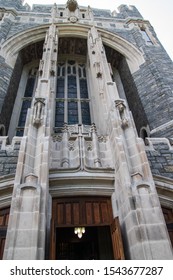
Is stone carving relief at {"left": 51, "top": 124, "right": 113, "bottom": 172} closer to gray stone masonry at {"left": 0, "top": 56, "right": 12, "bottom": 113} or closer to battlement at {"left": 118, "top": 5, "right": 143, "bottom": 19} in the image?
gray stone masonry at {"left": 0, "top": 56, "right": 12, "bottom": 113}

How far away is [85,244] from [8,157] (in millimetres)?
5160

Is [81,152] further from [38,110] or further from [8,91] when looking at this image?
[8,91]

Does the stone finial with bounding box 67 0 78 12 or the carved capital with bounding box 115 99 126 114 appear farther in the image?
the stone finial with bounding box 67 0 78 12

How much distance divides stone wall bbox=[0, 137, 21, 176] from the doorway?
2809 mm

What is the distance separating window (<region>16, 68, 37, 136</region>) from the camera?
29.6 feet

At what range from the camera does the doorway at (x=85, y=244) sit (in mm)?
6434

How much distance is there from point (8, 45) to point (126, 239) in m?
11.3

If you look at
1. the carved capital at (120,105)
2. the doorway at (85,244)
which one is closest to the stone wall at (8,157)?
the doorway at (85,244)

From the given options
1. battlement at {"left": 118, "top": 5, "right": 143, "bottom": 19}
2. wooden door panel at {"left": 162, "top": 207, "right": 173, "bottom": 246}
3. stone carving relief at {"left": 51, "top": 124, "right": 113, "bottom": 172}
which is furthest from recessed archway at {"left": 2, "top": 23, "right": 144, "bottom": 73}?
wooden door panel at {"left": 162, "top": 207, "right": 173, "bottom": 246}

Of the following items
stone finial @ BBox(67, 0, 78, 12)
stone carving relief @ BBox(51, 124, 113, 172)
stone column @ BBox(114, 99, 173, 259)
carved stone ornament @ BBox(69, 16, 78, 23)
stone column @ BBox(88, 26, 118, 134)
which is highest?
stone finial @ BBox(67, 0, 78, 12)

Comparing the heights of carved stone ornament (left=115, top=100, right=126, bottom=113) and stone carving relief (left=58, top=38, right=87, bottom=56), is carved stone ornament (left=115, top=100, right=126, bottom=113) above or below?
below

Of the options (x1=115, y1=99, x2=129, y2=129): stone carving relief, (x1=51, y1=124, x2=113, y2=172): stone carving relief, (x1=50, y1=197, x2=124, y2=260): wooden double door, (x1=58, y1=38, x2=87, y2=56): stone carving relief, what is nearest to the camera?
(x1=50, y1=197, x2=124, y2=260): wooden double door

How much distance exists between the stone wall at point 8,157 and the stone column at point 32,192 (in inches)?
35.5

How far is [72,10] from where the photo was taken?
642 inches
